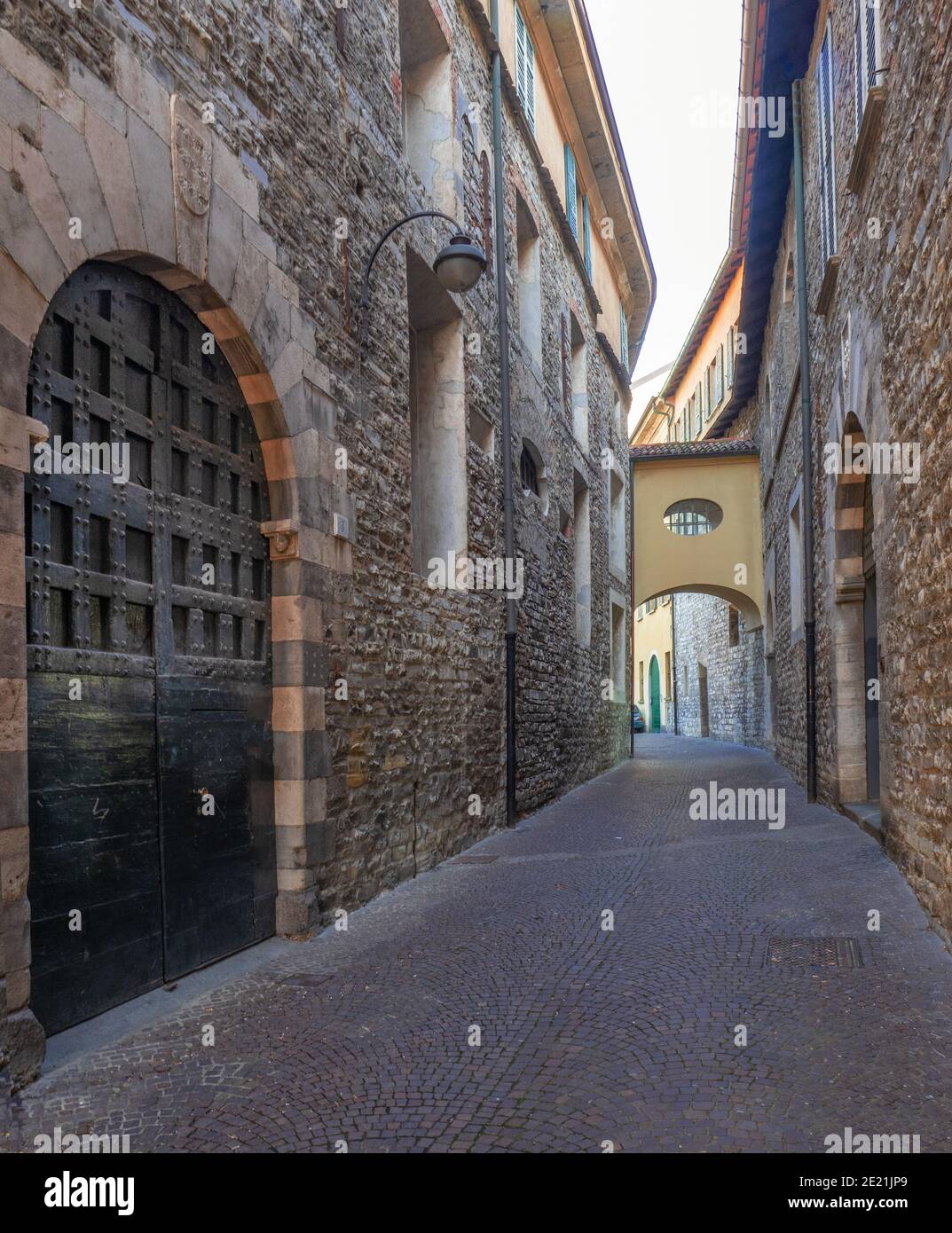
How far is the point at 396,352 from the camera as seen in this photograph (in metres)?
6.67

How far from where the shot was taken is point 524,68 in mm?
11547

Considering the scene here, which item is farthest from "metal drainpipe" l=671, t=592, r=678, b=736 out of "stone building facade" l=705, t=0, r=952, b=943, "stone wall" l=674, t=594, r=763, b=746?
"stone building facade" l=705, t=0, r=952, b=943

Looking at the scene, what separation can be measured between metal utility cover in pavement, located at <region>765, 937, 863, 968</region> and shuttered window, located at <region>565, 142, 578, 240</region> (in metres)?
11.5

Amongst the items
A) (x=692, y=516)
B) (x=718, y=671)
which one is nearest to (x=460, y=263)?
(x=692, y=516)

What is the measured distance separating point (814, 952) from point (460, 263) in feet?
15.0

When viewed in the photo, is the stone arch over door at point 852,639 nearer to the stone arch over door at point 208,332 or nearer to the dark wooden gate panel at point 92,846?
the stone arch over door at point 208,332

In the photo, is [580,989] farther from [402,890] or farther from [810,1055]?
[402,890]

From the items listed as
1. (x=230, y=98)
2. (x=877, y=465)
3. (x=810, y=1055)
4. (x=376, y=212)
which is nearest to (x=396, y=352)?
(x=376, y=212)

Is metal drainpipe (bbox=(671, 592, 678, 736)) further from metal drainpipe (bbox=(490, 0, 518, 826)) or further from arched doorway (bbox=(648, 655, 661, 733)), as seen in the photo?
metal drainpipe (bbox=(490, 0, 518, 826))

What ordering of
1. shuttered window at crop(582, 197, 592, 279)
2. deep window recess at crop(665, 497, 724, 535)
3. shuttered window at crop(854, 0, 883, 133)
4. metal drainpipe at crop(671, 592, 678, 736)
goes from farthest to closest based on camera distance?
1. metal drainpipe at crop(671, 592, 678, 736)
2. deep window recess at crop(665, 497, 724, 535)
3. shuttered window at crop(582, 197, 592, 279)
4. shuttered window at crop(854, 0, 883, 133)

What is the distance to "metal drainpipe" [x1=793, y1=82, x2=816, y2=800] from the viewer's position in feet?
32.0

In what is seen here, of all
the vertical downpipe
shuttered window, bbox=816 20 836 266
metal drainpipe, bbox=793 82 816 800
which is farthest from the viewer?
the vertical downpipe

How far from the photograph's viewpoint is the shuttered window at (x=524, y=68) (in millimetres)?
11234

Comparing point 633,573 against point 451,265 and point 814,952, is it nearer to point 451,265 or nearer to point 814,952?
point 451,265
